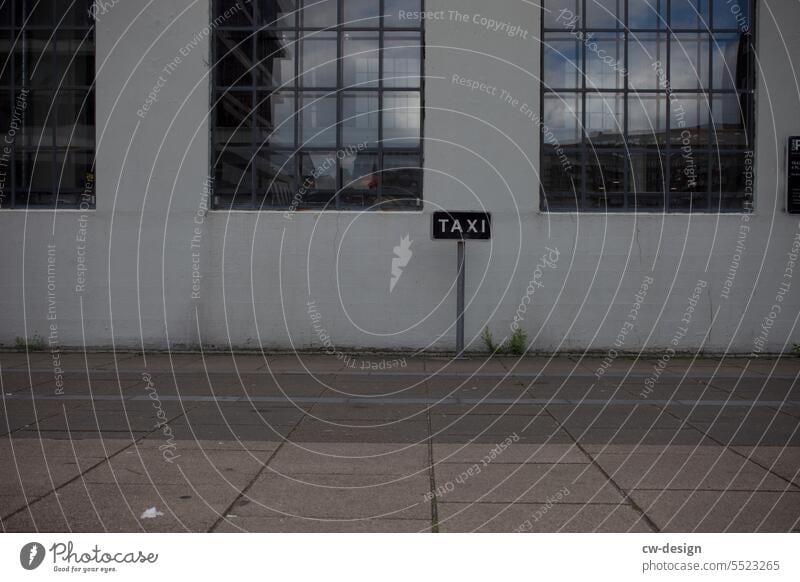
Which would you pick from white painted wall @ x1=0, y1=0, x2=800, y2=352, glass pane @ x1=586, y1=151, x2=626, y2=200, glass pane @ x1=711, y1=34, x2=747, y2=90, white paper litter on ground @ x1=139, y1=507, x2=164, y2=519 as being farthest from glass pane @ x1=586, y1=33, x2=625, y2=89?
white paper litter on ground @ x1=139, y1=507, x2=164, y2=519

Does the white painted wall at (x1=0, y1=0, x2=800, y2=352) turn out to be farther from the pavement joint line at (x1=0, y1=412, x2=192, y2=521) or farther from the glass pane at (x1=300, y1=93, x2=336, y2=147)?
the pavement joint line at (x1=0, y1=412, x2=192, y2=521)

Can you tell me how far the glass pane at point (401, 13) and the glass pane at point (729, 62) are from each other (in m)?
4.98

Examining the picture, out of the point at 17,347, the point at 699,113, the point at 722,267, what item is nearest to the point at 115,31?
the point at 17,347

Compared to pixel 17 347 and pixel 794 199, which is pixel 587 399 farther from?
pixel 17 347

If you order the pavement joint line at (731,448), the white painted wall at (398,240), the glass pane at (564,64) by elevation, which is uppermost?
the glass pane at (564,64)

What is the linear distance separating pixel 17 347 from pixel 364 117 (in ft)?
22.7

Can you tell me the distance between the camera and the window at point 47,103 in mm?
14680

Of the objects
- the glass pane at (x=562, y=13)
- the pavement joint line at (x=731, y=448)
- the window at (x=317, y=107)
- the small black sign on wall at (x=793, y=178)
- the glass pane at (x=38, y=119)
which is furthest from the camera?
the glass pane at (x=38, y=119)

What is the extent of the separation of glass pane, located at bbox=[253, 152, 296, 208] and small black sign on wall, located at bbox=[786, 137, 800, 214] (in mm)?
8189

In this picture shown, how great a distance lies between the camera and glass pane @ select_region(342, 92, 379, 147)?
1454 cm

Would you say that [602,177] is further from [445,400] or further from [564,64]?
[445,400]

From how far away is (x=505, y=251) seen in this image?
564 inches

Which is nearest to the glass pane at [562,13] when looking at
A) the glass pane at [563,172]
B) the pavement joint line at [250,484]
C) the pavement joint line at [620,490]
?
the glass pane at [563,172]

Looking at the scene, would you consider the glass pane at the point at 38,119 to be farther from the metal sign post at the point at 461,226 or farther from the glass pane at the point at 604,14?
the glass pane at the point at 604,14
